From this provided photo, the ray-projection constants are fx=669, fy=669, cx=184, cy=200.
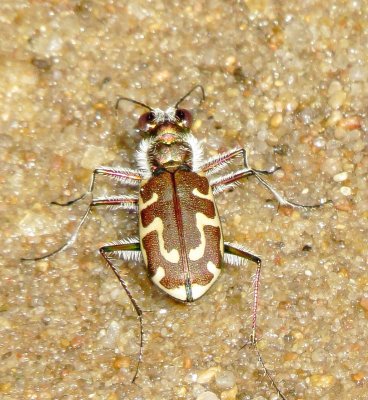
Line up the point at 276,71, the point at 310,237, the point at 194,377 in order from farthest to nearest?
1. the point at 276,71
2. the point at 310,237
3. the point at 194,377

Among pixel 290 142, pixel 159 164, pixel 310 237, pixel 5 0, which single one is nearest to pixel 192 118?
pixel 159 164

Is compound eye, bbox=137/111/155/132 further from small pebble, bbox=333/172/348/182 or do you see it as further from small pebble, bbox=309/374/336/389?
small pebble, bbox=309/374/336/389

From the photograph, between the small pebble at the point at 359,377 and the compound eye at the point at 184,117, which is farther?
the compound eye at the point at 184,117

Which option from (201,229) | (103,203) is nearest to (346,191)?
(201,229)

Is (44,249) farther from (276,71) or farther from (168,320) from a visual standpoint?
(276,71)

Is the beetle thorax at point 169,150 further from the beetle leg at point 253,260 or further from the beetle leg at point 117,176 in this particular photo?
the beetle leg at point 253,260

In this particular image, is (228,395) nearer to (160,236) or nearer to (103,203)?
(160,236)

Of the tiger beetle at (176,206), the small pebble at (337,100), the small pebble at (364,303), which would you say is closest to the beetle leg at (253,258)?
the tiger beetle at (176,206)
